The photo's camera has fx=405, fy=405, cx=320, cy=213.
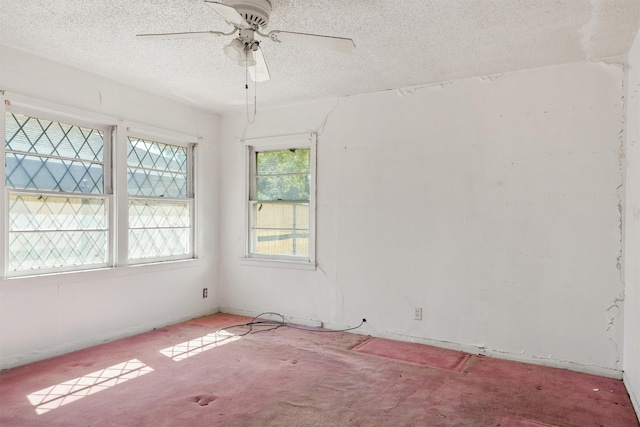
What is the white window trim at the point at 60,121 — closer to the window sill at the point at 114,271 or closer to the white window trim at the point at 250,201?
the window sill at the point at 114,271

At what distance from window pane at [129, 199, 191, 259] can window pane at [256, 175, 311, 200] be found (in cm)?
90

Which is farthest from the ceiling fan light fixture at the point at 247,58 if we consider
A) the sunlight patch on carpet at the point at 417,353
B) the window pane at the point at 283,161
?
the sunlight patch on carpet at the point at 417,353

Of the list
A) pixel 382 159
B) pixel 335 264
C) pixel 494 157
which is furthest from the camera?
pixel 335 264

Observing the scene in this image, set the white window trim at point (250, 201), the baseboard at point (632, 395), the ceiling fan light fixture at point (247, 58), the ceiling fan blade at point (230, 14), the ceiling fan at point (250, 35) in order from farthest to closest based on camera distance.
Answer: the white window trim at point (250, 201), the baseboard at point (632, 395), the ceiling fan light fixture at point (247, 58), the ceiling fan at point (250, 35), the ceiling fan blade at point (230, 14)

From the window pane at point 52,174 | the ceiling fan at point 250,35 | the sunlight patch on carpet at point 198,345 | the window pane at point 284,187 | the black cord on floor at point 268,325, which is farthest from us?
the window pane at point 284,187

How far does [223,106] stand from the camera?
4801 millimetres

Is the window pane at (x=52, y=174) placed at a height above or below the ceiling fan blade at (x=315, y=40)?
below

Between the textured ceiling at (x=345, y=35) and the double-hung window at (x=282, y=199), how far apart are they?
3.08ft

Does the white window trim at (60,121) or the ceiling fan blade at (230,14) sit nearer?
the ceiling fan blade at (230,14)

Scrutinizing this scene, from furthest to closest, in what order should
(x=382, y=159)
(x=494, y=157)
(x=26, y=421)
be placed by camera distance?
(x=382, y=159), (x=494, y=157), (x=26, y=421)

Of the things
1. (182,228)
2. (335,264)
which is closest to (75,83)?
(182,228)

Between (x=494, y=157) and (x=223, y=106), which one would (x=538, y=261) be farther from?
(x=223, y=106)

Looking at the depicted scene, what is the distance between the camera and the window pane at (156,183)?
4.22 meters

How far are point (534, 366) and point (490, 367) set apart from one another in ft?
1.24
